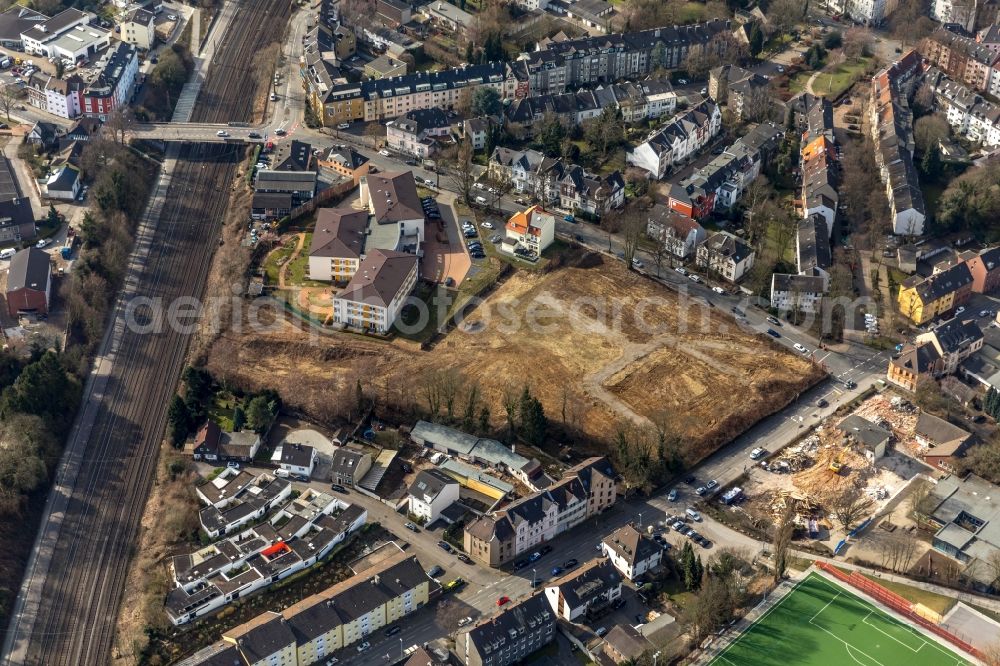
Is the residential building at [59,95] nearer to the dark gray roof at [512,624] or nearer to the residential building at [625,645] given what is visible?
the dark gray roof at [512,624]

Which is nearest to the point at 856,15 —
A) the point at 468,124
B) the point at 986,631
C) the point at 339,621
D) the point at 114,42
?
the point at 468,124

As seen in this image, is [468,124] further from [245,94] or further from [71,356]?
[71,356]

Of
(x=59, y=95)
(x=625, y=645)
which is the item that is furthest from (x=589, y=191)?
(x=59, y=95)

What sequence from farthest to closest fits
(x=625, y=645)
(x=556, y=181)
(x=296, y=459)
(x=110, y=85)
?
(x=110, y=85) → (x=556, y=181) → (x=296, y=459) → (x=625, y=645)

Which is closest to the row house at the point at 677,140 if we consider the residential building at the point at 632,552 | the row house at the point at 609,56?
the row house at the point at 609,56

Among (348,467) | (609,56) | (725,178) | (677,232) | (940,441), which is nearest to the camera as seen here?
(348,467)

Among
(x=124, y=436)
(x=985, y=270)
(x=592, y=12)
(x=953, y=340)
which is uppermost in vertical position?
(x=592, y=12)

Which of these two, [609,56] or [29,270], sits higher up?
[609,56]

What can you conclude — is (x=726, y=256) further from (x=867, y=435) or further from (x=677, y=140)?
(x=867, y=435)
